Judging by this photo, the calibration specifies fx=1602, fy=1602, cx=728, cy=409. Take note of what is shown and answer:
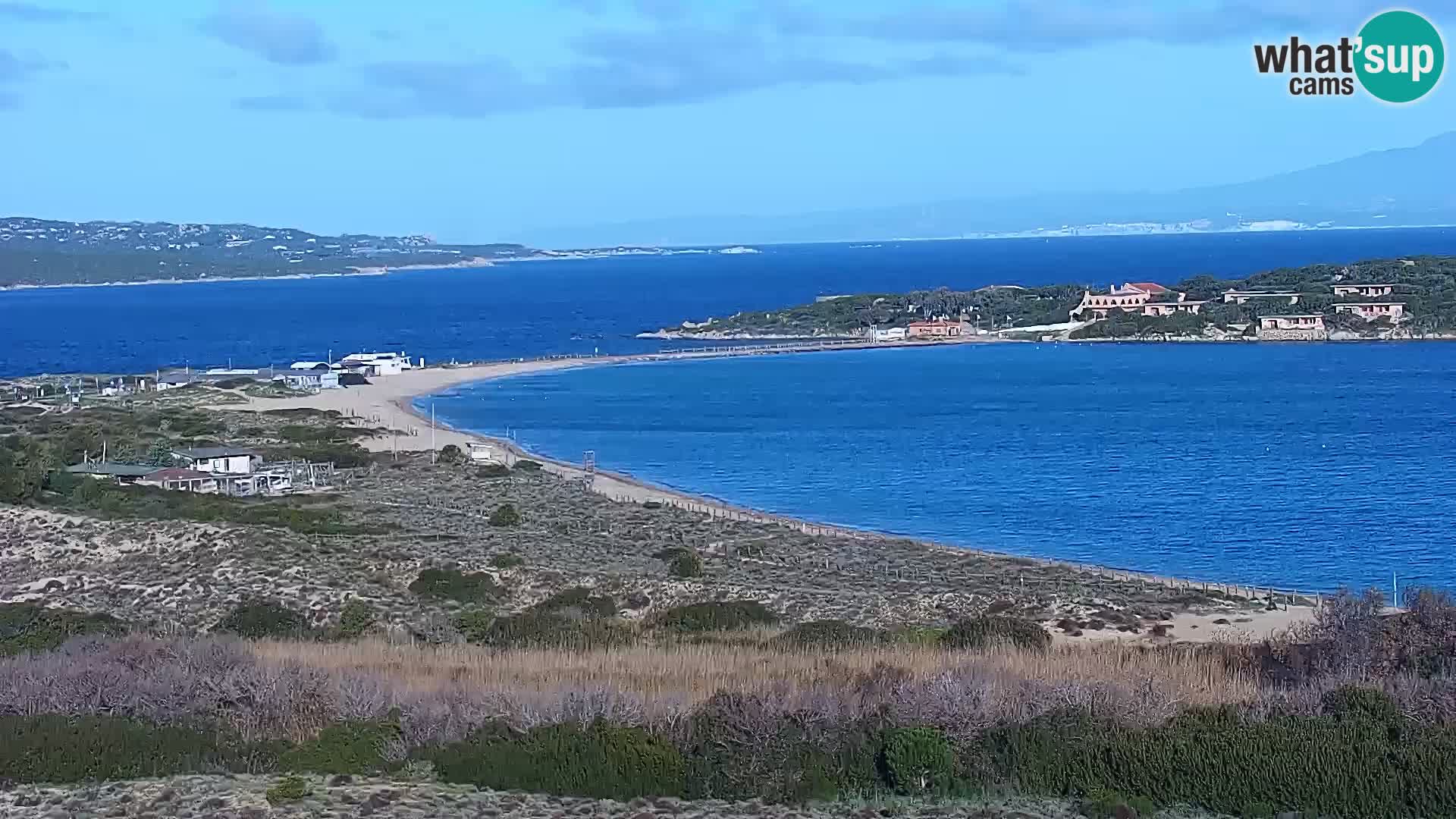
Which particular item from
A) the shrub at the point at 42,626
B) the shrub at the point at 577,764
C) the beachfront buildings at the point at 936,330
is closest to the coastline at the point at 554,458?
the beachfront buildings at the point at 936,330

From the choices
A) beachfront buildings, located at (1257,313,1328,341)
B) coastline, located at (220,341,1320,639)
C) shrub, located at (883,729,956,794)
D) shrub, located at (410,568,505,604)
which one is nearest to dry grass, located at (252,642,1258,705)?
shrub, located at (883,729,956,794)

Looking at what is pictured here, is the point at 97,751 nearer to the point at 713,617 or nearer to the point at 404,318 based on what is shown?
the point at 713,617

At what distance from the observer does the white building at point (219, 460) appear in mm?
39719

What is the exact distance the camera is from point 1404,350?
288 ft

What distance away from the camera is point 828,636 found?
18.5 m

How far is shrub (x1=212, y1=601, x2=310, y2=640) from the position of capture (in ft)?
65.8

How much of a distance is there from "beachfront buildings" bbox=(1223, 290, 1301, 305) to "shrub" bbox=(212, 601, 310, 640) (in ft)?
306

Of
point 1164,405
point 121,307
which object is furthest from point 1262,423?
point 121,307

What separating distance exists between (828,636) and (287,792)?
8.64 meters

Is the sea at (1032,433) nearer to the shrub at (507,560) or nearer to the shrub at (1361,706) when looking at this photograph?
the shrub at (507,560)

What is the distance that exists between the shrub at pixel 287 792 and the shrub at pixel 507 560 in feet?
48.0

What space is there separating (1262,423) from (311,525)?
36.3 metres

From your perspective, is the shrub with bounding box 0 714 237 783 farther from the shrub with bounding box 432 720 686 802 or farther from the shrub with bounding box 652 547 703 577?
the shrub with bounding box 652 547 703 577

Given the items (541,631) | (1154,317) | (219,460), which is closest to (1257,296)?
(1154,317)
